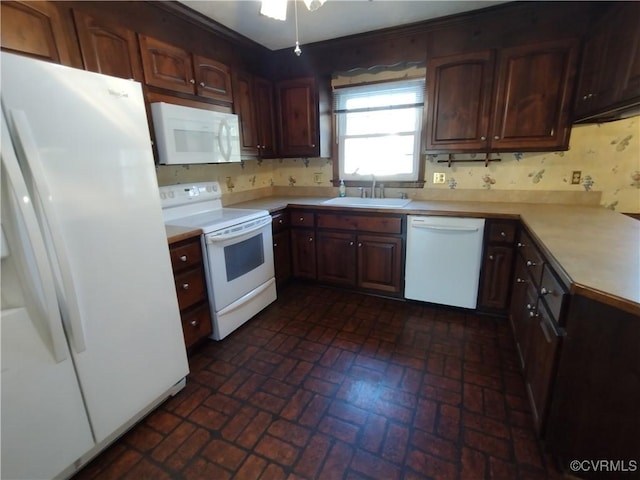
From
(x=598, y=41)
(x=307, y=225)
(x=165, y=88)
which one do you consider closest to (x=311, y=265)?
(x=307, y=225)

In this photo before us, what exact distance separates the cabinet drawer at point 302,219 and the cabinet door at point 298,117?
620 millimetres

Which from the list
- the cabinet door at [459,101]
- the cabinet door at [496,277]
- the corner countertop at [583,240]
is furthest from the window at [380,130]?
the cabinet door at [496,277]

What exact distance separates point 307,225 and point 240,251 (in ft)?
2.79

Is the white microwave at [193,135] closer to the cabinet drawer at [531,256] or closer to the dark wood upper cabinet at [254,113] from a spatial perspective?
the dark wood upper cabinet at [254,113]

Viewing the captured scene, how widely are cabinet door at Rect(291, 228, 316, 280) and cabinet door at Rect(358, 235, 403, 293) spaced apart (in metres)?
0.49

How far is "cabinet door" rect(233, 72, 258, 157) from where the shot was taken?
274 cm

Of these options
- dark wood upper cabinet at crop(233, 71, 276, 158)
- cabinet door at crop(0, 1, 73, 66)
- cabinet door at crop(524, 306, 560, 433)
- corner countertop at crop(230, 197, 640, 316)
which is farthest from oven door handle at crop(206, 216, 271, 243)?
cabinet door at crop(524, 306, 560, 433)

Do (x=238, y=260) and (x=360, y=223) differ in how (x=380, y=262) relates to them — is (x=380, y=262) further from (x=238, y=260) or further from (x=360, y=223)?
(x=238, y=260)

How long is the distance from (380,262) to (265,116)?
184 centimetres

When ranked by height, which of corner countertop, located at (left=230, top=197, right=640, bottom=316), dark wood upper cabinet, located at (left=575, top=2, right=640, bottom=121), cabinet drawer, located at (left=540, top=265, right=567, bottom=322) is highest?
dark wood upper cabinet, located at (left=575, top=2, right=640, bottom=121)

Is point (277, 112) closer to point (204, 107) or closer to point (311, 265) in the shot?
point (204, 107)

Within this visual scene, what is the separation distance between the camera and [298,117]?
311cm

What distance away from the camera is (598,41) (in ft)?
6.33

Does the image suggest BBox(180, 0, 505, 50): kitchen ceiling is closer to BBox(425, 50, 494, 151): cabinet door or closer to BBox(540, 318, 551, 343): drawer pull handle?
BBox(425, 50, 494, 151): cabinet door
